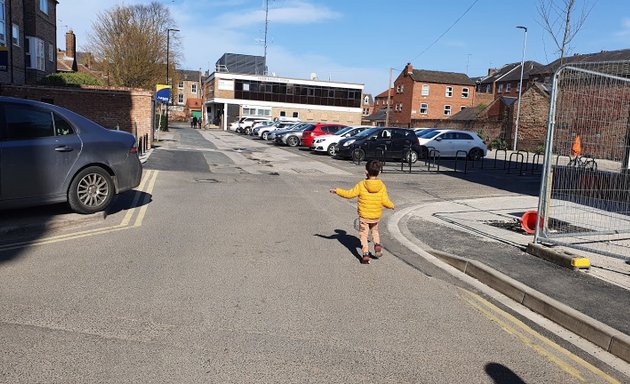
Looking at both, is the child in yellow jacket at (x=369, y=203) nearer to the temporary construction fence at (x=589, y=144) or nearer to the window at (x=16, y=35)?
the temporary construction fence at (x=589, y=144)

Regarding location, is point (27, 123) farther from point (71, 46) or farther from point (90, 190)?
point (71, 46)

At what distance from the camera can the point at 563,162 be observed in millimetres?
7367

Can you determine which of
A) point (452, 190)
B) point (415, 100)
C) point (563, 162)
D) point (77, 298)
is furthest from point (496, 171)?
point (415, 100)

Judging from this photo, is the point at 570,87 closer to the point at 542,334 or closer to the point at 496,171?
the point at 542,334

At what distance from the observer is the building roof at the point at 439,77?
70500 mm

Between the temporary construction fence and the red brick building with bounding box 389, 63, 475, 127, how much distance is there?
206 feet

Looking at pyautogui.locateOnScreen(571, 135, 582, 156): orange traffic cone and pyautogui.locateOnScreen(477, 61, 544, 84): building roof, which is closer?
pyautogui.locateOnScreen(571, 135, 582, 156): orange traffic cone

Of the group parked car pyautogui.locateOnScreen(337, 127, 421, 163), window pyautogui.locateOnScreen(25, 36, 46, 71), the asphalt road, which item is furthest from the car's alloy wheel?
window pyautogui.locateOnScreen(25, 36, 46, 71)

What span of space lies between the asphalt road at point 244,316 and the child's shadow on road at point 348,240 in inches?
2.5

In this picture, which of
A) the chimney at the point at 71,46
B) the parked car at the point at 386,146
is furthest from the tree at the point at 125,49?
the parked car at the point at 386,146

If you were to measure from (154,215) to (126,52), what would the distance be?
4198 centimetres

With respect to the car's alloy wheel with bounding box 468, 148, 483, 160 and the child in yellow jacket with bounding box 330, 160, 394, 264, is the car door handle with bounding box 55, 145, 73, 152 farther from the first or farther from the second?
the car's alloy wheel with bounding box 468, 148, 483, 160

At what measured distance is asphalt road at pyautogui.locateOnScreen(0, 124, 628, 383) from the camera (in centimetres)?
375

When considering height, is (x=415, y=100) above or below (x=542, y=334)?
above
